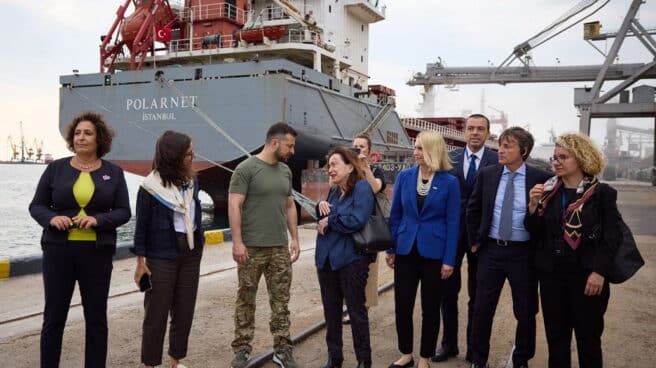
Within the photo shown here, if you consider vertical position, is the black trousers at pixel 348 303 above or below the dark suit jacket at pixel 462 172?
below

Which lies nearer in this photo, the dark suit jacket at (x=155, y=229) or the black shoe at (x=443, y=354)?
the dark suit jacket at (x=155, y=229)

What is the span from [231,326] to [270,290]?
44.3 inches

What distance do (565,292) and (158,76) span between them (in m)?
14.0

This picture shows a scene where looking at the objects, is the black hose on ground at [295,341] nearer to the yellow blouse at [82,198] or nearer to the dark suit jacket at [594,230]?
the yellow blouse at [82,198]

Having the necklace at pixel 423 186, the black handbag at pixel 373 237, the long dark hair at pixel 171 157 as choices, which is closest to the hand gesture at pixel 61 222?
the long dark hair at pixel 171 157

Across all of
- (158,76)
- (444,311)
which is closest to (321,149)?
(158,76)

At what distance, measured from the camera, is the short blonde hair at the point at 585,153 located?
129 inches

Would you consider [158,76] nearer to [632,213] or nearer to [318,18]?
[318,18]

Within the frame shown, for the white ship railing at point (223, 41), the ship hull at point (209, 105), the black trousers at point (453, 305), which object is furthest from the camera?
the white ship railing at point (223, 41)

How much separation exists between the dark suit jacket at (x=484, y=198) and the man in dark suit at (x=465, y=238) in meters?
0.21

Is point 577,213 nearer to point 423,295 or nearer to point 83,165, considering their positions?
point 423,295

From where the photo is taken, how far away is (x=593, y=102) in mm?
22953

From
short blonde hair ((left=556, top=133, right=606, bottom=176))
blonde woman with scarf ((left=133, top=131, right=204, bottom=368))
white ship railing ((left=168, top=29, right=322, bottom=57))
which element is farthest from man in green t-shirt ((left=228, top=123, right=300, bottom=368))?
white ship railing ((left=168, top=29, right=322, bottom=57))

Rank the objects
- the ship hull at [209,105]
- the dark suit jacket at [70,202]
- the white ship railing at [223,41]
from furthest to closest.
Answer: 1. the white ship railing at [223,41]
2. the ship hull at [209,105]
3. the dark suit jacket at [70,202]
